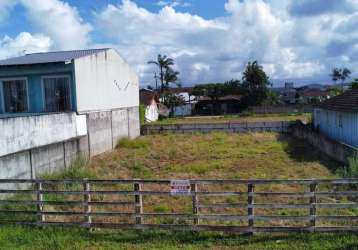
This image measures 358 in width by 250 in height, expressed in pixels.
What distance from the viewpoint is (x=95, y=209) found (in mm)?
9258

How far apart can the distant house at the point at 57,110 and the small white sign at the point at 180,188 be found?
6469 millimetres

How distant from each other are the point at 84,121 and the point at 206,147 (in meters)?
7.43

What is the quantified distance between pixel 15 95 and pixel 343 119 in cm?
1677

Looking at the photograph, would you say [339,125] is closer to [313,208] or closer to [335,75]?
[313,208]

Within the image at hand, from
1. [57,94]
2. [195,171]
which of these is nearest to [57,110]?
[57,94]

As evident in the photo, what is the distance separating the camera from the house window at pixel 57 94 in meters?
17.7

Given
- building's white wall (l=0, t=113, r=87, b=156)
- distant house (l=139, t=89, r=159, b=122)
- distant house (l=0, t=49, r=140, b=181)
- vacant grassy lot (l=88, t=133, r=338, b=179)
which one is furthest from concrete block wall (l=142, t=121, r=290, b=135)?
distant house (l=139, t=89, r=159, b=122)

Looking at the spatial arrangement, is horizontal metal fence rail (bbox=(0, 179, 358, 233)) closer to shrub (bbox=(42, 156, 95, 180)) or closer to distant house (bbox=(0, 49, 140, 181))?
distant house (bbox=(0, 49, 140, 181))

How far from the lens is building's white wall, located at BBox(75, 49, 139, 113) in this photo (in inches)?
720

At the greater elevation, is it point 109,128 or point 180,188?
point 109,128

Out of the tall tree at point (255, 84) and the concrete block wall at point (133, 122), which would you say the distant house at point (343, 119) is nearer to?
the concrete block wall at point (133, 122)

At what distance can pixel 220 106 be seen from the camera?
66438 mm

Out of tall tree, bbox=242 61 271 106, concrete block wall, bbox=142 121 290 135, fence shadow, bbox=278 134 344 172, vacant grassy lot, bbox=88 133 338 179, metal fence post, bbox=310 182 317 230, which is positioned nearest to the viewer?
metal fence post, bbox=310 182 317 230

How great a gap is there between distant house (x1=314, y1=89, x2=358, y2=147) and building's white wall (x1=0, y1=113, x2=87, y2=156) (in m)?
12.9
